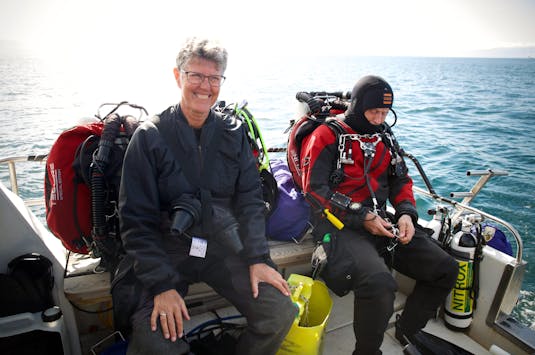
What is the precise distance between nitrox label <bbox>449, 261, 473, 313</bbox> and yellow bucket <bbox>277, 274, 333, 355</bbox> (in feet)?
3.67

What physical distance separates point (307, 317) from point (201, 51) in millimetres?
1982

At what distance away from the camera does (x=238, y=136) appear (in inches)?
84.4

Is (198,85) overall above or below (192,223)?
above

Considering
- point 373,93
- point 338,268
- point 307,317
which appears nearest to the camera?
point 338,268

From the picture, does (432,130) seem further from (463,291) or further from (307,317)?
(307,317)

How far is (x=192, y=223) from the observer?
6.15 feet

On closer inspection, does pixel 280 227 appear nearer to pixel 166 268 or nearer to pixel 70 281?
pixel 166 268

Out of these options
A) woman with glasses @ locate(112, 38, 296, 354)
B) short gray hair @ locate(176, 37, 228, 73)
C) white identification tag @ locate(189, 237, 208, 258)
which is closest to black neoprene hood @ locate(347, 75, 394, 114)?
woman with glasses @ locate(112, 38, 296, 354)

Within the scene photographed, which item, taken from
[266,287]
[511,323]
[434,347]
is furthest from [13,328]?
[511,323]

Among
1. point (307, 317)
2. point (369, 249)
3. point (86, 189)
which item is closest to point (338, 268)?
point (369, 249)

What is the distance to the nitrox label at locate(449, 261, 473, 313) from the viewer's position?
261 cm

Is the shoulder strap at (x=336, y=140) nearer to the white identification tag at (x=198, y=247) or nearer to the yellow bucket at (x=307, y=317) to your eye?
the yellow bucket at (x=307, y=317)

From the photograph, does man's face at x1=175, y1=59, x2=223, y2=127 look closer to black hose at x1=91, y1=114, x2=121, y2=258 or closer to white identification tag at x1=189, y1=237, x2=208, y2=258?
black hose at x1=91, y1=114, x2=121, y2=258

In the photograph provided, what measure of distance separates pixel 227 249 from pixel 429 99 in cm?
2118
